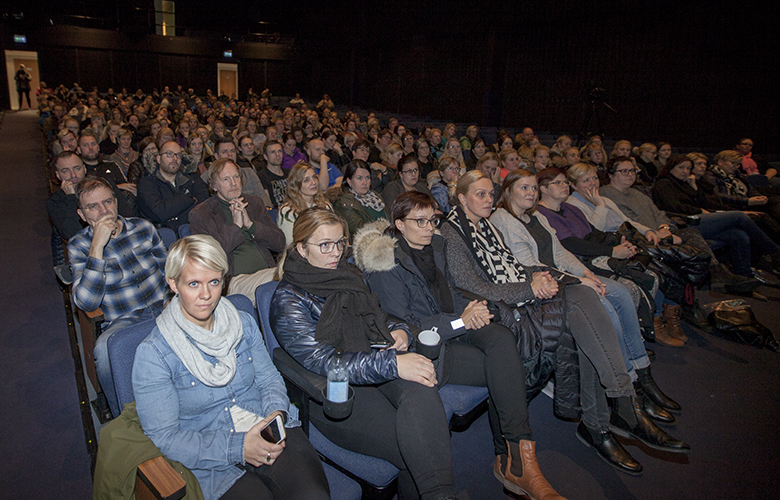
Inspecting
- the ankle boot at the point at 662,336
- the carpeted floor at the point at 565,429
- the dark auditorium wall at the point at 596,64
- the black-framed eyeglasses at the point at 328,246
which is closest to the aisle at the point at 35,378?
the carpeted floor at the point at 565,429

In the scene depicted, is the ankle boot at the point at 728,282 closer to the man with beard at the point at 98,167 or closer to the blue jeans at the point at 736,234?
the blue jeans at the point at 736,234

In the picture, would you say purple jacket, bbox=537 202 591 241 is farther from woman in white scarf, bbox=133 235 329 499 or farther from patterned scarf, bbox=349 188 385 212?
woman in white scarf, bbox=133 235 329 499

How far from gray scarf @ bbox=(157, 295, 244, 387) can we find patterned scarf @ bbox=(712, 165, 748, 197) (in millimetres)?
5834

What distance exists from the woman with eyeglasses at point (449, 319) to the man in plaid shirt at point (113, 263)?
1035mm

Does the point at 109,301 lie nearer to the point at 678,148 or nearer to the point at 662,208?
the point at 662,208

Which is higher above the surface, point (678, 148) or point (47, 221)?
point (678, 148)

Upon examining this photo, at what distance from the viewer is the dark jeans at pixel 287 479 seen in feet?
4.20

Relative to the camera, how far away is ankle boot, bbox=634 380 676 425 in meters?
2.29

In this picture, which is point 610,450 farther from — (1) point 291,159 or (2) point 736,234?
(1) point 291,159

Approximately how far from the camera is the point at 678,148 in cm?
803

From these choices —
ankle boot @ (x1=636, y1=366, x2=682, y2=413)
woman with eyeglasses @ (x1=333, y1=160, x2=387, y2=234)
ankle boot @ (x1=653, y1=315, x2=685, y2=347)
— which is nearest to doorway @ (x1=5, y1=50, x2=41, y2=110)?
woman with eyeglasses @ (x1=333, y1=160, x2=387, y2=234)

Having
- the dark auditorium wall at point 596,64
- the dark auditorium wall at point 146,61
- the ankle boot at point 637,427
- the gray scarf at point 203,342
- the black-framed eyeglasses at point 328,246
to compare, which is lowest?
the ankle boot at point 637,427

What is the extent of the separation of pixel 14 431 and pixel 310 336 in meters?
1.54

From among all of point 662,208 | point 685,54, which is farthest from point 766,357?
point 685,54
